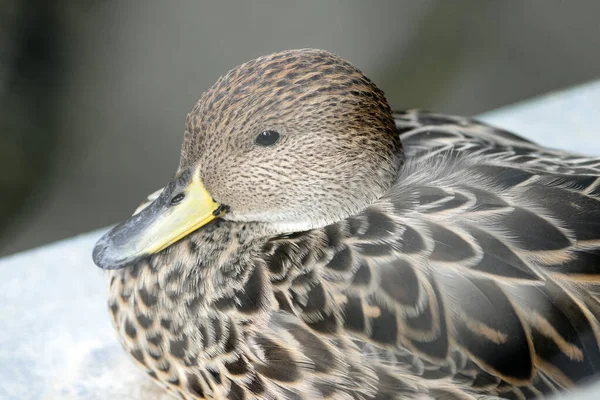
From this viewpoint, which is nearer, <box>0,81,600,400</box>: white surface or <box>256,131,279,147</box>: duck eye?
<box>256,131,279,147</box>: duck eye

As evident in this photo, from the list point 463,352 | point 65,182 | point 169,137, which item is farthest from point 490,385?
point 65,182

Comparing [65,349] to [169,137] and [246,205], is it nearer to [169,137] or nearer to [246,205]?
[246,205]

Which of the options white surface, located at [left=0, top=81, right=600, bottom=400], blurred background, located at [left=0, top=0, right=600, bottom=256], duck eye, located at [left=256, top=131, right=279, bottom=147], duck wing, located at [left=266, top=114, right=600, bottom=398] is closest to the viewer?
duck wing, located at [left=266, top=114, right=600, bottom=398]

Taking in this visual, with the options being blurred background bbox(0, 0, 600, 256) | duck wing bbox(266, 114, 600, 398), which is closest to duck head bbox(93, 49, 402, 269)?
duck wing bbox(266, 114, 600, 398)

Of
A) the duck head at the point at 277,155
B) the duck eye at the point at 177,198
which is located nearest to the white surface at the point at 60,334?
the duck head at the point at 277,155

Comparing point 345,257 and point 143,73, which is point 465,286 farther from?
point 143,73

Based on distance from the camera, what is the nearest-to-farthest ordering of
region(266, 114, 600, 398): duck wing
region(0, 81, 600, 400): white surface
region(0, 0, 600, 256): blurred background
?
region(266, 114, 600, 398): duck wing, region(0, 81, 600, 400): white surface, region(0, 0, 600, 256): blurred background

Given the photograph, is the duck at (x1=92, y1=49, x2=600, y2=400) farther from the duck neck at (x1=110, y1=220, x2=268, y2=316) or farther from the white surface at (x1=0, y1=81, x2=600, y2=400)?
the white surface at (x1=0, y1=81, x2=600, y2=400)
